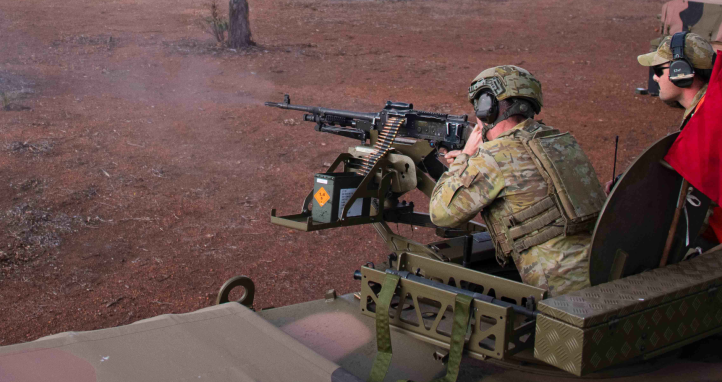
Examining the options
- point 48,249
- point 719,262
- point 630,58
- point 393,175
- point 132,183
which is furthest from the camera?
point 630,58

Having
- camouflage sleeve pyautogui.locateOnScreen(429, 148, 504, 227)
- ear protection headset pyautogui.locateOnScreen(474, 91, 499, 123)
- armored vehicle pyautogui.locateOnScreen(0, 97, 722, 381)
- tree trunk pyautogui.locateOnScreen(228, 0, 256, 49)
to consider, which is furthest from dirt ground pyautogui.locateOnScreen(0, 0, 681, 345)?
ear protection headset pyautogui.locateOnScreen(474, 91, 499, 123)

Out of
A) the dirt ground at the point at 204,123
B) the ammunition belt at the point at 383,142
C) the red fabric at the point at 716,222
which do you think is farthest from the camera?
the dirt ground at the point at 204,123

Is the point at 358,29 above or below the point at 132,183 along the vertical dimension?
above

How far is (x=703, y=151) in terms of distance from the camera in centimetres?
271

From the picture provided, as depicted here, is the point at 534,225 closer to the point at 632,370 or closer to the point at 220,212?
the point at 632,370

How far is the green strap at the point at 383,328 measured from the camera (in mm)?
2814

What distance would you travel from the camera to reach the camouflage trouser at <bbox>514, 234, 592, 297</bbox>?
3.13 metres

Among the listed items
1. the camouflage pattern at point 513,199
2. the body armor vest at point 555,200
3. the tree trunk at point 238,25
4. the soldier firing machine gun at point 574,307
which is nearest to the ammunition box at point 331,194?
the soldier firing machine gun at point 574,307

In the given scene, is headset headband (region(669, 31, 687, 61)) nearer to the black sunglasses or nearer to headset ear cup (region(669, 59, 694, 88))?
headset ear cup (region(669, 59, 694, 88))

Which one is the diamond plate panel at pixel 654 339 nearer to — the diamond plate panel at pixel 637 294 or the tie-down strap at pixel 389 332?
the diamond plate panel at pixel 637 294

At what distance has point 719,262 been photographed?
2922mm

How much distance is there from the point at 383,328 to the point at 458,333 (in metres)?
0.34

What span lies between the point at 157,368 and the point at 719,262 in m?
2.47

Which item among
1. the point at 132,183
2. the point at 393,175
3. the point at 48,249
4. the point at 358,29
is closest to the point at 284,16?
the point at 358,29
